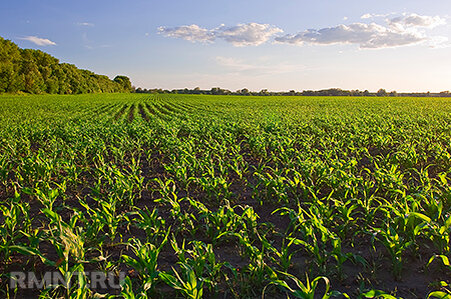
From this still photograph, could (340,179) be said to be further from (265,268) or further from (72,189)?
(72,189)

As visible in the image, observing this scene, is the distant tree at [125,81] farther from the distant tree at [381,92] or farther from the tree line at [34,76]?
the distant tree at [381,92]

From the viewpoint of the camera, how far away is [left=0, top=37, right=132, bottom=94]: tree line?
2058 inches

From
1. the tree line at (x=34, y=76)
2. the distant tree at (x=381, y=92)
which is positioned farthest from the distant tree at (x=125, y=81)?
the distant tree at (x=381, y=92)

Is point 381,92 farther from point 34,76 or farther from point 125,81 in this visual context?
point 125,81

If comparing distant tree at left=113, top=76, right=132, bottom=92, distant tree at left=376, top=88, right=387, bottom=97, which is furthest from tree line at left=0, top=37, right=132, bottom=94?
distant tree at left=376, top=88, right=387, bottom=97

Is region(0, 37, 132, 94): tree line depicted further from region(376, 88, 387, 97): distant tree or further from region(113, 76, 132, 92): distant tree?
region(376, 88, 387, 97): distant tree

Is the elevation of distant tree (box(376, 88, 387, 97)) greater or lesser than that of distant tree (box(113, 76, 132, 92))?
lesser

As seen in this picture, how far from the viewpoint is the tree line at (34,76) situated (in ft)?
172

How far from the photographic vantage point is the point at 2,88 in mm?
50875

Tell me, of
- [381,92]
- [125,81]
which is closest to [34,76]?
[381,92]

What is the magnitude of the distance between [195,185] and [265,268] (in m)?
3.21

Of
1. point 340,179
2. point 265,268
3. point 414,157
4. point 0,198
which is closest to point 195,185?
point 340,179

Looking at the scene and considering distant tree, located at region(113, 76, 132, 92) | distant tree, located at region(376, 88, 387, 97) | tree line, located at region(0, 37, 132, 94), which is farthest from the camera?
distant tree, located at region(113, 76, 132, 92)

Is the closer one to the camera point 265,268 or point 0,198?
point 265,268
